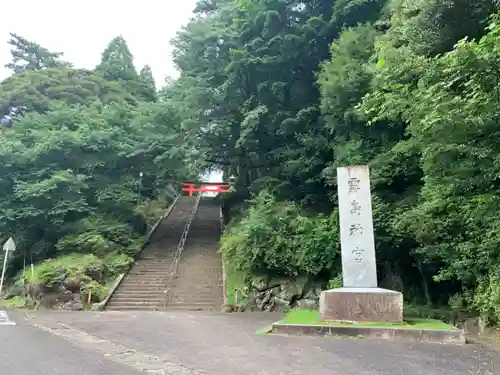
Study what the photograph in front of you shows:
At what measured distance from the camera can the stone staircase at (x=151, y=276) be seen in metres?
14.4

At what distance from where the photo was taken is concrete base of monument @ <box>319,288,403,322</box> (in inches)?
356

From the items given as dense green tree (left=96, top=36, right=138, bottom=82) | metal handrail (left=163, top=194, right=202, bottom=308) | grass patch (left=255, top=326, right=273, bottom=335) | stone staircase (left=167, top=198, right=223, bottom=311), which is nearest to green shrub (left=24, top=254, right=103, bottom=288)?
metal handrail (left=163, top=194, right=202, bottom=308)

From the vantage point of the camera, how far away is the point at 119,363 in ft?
19.2

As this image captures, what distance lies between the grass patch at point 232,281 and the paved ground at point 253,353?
14.3ft

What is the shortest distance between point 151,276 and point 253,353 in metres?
10.6

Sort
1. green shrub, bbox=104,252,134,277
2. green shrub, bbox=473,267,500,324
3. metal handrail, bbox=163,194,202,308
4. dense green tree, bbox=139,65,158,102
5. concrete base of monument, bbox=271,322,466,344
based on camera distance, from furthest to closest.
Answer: dense green tree, bbox=139,65,158,102 < green shrub, bbox=104,252,134,277 < metal handrail, bbox=163,194,202,308 < green shrub, bbox=473,267,500,324 < concrete base of monument, bbox=271,322,466,344

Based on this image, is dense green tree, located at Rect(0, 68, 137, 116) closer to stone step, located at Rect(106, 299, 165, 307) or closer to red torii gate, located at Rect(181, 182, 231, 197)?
red torii gate, located at Rect(181, 182, 231, 197)

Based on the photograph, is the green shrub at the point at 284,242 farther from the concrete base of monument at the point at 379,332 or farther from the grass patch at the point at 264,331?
the concrete base of monument at the point at 379,332

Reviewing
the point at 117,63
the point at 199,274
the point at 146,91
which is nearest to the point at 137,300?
the point at 199,274

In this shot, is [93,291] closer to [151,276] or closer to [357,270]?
[151,276]

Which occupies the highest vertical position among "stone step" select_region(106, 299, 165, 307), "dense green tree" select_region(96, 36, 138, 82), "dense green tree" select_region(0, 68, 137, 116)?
"dense green tree" select_region(96, 36, 138, 82)

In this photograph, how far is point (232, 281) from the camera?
15.6 m

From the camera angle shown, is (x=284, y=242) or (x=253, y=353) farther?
(x=284, y=242)

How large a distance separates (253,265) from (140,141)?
30.7ft
